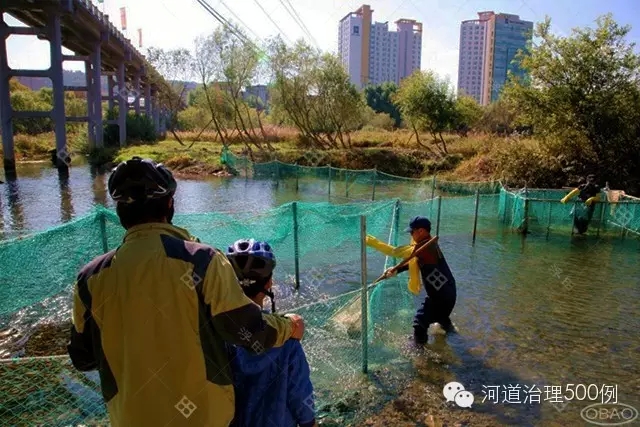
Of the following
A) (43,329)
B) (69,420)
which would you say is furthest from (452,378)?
(43,329)

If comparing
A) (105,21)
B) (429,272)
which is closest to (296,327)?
(429,272)

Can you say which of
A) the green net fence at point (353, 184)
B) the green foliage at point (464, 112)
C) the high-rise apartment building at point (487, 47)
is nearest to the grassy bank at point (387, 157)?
the green foliage at point (464, 112)

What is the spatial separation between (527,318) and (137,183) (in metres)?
6.84

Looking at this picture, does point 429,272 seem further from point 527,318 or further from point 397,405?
point 527,318

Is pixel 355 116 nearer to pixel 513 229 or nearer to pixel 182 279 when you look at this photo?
pixel 513 229

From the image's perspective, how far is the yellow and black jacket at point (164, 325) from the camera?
182 centimetres

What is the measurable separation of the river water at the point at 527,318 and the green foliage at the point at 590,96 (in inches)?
315

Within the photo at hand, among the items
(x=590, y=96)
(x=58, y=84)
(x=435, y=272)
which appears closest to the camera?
(x=435, y=272)

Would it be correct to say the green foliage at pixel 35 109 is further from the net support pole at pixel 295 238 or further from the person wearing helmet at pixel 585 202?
the person wearing helmet at pixel 585 202

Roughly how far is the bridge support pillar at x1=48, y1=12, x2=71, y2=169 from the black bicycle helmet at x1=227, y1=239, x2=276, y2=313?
30.3m

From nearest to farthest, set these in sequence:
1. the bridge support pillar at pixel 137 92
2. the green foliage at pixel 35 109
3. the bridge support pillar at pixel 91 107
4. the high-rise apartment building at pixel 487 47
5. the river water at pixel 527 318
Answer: the river water at pixel 527 318 → the bridge support pillar at pixel 91 107 → the green foliage at pixel 35 109 → the high-rise apartment building at pixel 487 47 → the bridge support pillar at pixel 137 92

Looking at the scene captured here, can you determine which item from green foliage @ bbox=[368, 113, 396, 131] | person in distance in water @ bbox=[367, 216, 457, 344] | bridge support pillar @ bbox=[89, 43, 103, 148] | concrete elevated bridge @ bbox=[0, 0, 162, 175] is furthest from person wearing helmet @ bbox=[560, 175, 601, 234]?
green foliage @ bbox=[368, 113, 396, 131]

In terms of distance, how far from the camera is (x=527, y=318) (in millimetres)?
7406

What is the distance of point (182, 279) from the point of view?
180 centimetres
